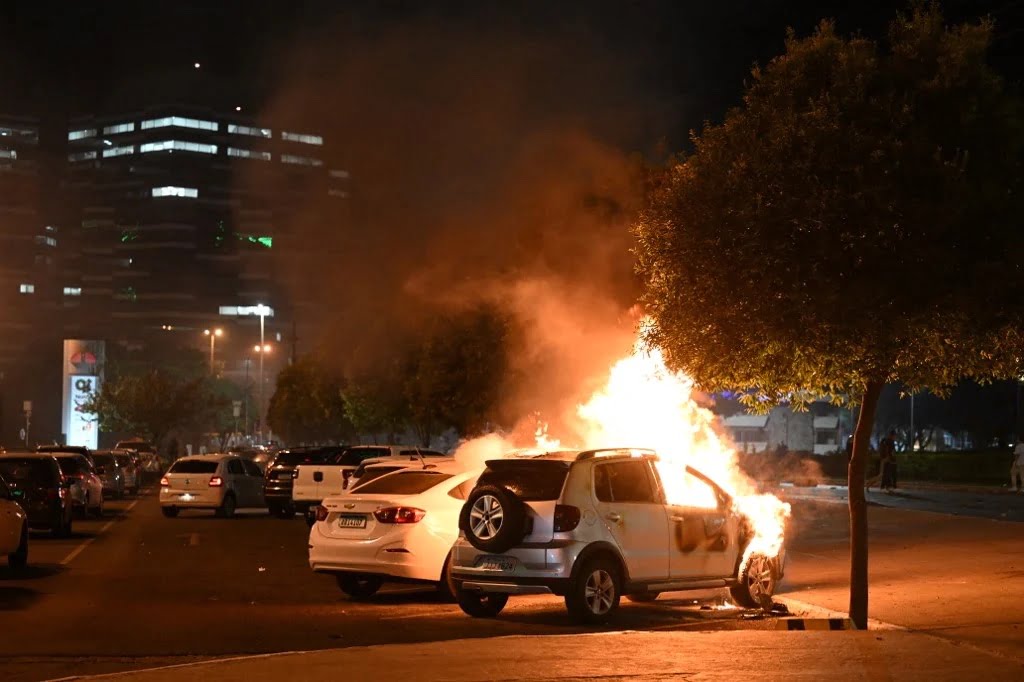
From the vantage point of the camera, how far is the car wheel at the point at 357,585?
15.7 metres

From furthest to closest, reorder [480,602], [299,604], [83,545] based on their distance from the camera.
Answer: [83,545] < [299,604] < [480,602]

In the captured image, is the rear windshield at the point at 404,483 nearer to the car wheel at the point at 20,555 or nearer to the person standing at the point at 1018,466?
the car wheel at the point at 20,555

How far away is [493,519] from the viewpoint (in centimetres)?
1303

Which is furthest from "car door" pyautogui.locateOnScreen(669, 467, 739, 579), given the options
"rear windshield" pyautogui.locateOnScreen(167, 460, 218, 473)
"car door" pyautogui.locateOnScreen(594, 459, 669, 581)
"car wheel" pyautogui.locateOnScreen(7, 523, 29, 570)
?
"rear windshield" pyautogui.locateOnScreen(167, 460, 218, 473)

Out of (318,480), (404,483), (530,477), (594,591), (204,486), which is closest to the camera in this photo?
(594,591)

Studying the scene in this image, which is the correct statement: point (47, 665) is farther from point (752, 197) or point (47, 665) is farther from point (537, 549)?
point (752, 197)

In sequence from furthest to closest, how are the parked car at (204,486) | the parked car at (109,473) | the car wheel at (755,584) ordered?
the parked car at (109,473), the parked car at (204,486), the car wheel at (755,584)

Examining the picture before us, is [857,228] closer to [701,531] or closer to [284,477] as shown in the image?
[701,531]

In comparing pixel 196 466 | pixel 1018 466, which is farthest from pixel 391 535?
pixel 1018 466

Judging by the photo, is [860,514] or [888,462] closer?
[860,514]

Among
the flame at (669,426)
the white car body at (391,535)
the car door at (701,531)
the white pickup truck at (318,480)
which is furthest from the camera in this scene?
the white pickup truck at (318,480)

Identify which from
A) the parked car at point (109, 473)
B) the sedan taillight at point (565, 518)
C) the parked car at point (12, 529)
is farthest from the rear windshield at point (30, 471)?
the parked car at point (109, 473)

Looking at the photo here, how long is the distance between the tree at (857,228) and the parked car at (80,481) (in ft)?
70.8

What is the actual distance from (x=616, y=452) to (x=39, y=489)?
48.2ft
